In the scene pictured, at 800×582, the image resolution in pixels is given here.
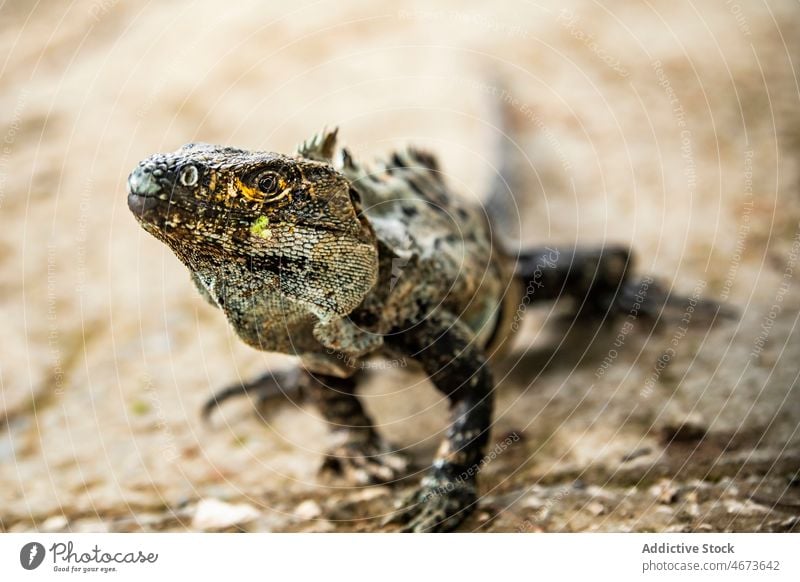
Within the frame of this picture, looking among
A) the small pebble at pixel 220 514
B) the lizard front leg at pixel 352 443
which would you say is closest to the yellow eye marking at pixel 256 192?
the lizard front leg at pixel 352 443

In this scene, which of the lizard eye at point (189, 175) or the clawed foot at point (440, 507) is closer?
the lizard eye at point (189, 175)
